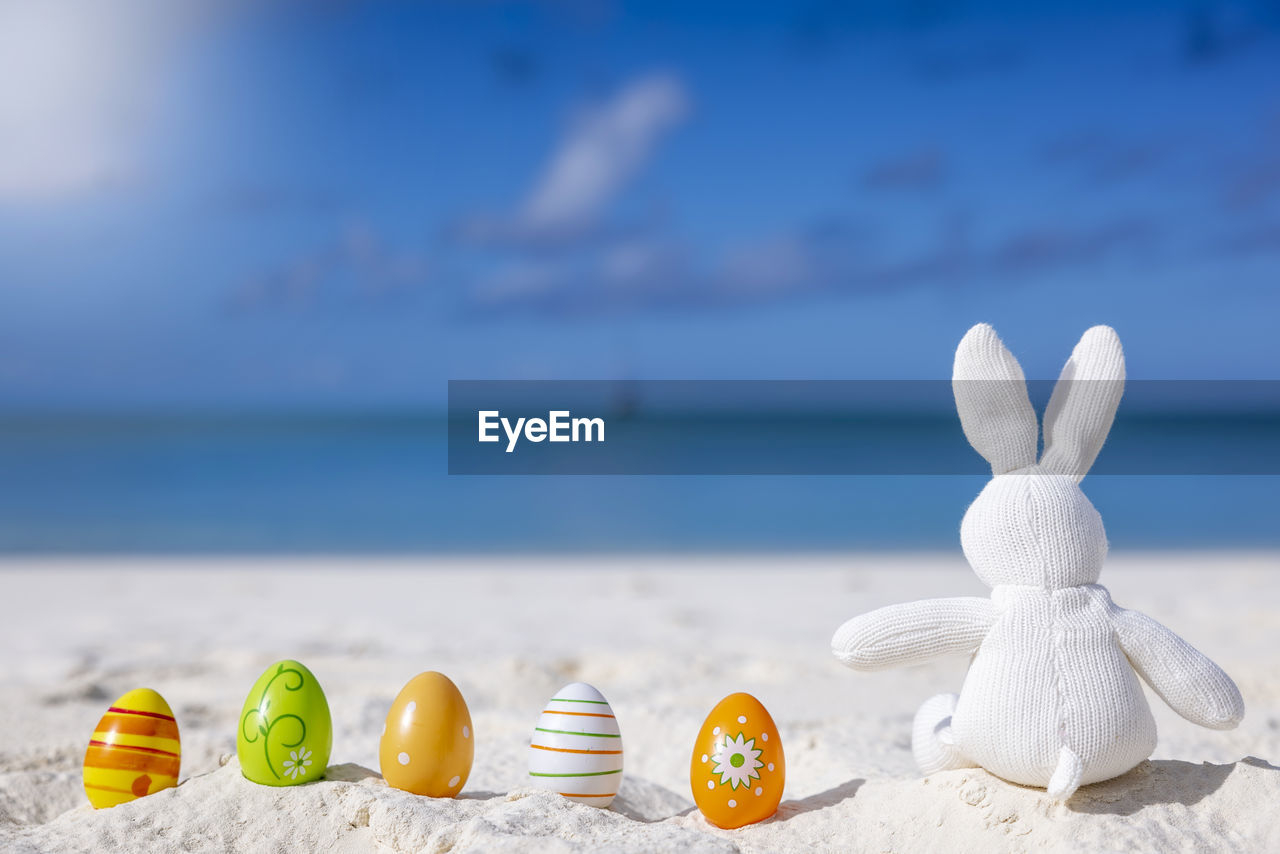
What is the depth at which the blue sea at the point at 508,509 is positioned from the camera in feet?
47.2

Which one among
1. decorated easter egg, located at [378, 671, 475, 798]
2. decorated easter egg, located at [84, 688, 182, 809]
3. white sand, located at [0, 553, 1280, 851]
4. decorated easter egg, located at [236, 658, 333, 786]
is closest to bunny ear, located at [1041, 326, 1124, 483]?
white sand, located at [0, 553, 1280, 851]

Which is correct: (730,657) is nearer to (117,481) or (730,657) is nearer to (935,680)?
(935,680)

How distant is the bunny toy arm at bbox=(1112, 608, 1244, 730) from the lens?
3008 mm

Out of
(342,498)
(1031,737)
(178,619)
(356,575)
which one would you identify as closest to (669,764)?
(1031,737)

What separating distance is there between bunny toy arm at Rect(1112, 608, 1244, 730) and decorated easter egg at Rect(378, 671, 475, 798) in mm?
2124

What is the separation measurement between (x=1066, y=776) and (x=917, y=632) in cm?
57

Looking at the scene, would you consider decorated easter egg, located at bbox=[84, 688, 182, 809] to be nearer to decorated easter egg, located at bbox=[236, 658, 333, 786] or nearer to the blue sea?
decorated easter egg, located at bbox=[236, 658, 333, 786]

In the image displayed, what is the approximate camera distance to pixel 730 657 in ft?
21.3

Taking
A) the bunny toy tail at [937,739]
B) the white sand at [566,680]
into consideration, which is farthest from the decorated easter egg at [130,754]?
the bunny toy tail at [937,739]

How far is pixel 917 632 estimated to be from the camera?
3.12 meters

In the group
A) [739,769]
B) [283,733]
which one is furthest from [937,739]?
[283,733]

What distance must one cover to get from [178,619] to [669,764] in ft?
17.1

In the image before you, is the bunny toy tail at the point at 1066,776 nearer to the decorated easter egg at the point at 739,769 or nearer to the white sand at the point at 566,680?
the white sand at the point at 566,680

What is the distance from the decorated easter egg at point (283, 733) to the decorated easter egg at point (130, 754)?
331mm
